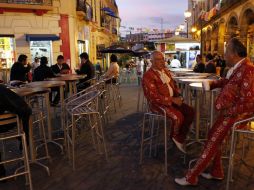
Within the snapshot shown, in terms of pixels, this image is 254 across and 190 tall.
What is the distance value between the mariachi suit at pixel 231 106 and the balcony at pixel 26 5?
12814mm

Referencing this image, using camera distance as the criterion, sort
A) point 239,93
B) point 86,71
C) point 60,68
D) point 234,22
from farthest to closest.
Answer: point 234,22
point 60,68
point 86,71
point 239,93

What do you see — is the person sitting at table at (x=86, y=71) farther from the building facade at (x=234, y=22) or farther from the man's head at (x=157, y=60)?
the building facade at (x=234, y=22)

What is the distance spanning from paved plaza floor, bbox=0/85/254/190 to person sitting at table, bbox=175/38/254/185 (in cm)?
37

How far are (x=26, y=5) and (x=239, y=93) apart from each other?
1302 centimetres

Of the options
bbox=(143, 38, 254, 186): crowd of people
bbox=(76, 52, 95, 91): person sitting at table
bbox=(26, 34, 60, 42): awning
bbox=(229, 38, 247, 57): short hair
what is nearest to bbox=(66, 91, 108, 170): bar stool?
bbox=(143, 38, 254, 186): crowd of people

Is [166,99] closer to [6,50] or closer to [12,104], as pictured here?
[12,104]

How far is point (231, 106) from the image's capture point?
11.1 ft

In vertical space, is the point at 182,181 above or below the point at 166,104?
below

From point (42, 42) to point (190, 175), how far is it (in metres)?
13.1

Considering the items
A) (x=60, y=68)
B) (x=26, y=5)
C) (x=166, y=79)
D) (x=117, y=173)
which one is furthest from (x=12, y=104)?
(x=26, y=5)

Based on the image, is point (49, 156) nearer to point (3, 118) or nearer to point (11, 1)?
point (3, 118)

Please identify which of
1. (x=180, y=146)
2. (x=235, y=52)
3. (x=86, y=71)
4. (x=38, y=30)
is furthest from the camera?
(x=38, y=30)

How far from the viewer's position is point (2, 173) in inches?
157

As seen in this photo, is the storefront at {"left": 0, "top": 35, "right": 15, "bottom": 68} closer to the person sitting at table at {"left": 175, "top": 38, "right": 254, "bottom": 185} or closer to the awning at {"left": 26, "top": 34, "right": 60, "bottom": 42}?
the awning at {"left": 26, "top": 34, "right": 60, "bottom": 42}
